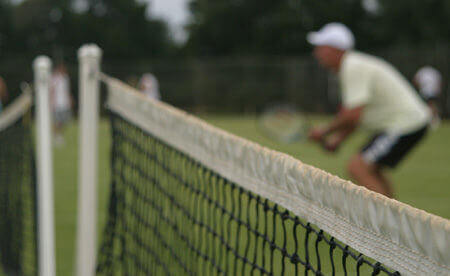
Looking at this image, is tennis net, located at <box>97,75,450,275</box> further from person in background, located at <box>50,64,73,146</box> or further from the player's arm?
person in background, located at <box>50,64,73,146</box>

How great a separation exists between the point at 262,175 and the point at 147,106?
50.4 inches

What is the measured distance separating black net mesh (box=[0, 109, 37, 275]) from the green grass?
330mm

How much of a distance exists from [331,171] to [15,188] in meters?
6.54

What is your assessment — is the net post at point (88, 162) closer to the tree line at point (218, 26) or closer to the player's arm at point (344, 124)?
the player's arm at point (344, 124)

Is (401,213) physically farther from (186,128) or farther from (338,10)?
(338,10)

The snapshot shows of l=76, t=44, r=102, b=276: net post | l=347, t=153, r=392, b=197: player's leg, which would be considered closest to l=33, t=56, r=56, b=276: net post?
l=76, t=44, r=102, b=276: net post

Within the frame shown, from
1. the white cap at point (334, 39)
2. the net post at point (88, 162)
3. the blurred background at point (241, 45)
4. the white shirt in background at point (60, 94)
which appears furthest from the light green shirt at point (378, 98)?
the blurred background at point (241, 45)

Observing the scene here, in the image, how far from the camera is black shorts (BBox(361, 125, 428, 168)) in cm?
602

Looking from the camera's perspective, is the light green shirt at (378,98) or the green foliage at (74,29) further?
the green foliage at (74,29)

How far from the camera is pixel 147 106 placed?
3.40m

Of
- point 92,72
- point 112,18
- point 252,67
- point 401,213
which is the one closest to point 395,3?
point 252,67

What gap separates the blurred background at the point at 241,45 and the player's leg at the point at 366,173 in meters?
20.8

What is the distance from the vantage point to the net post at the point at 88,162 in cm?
369

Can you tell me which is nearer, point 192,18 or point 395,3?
point 395,3
